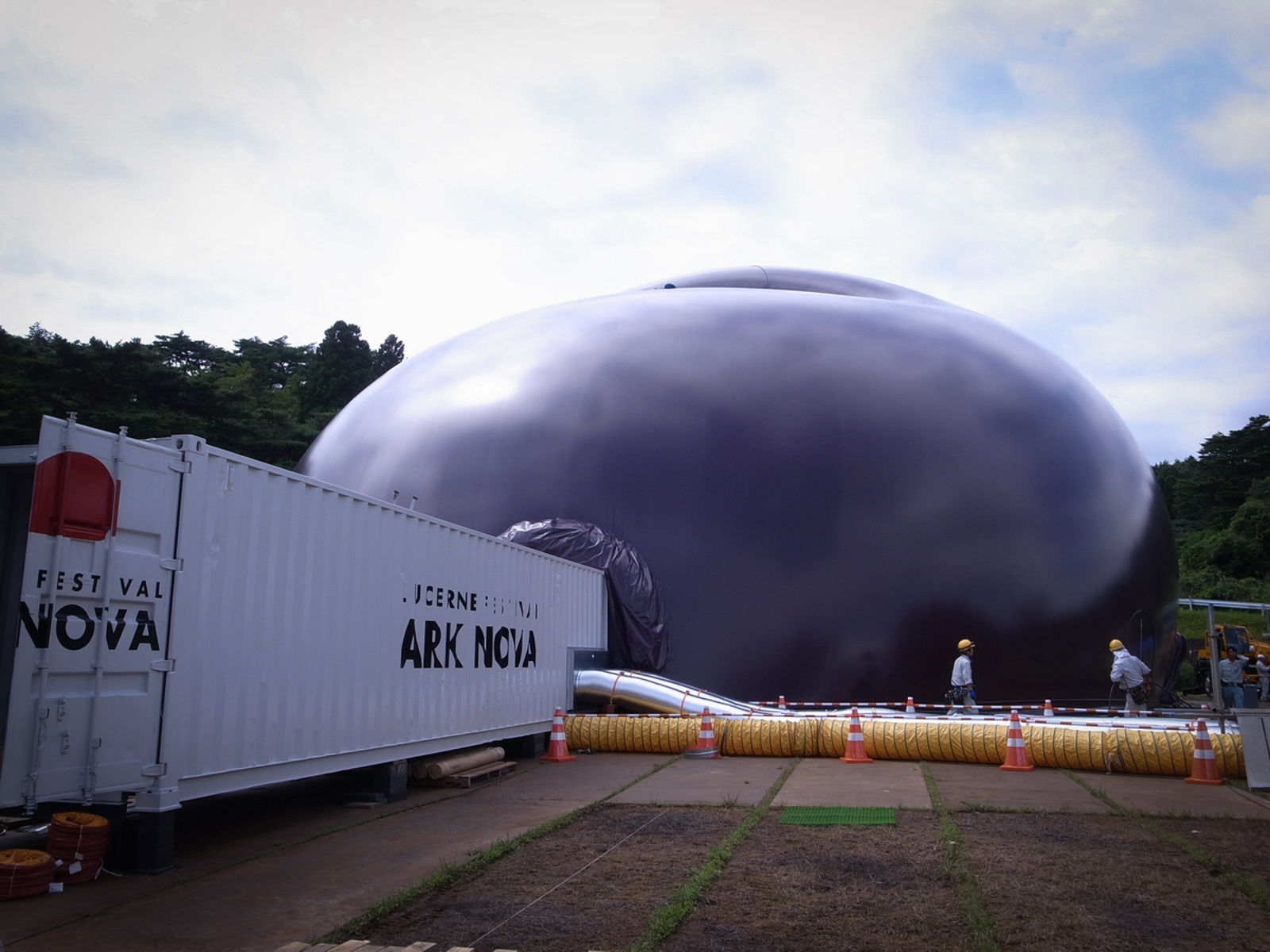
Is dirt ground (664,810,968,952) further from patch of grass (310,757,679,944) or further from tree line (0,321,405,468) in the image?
tree line (0,321,405,468)

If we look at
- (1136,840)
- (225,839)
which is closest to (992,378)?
(1136,840)

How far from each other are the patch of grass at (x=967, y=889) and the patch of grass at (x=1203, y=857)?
63.9 inches

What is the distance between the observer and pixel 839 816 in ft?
30.2

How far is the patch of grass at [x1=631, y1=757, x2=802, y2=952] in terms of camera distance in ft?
18.1

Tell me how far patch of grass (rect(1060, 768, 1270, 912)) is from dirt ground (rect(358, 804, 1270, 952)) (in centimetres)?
8

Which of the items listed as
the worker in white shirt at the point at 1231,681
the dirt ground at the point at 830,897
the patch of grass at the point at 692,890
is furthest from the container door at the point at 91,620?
the worker in white shirt at the point at 1231,681

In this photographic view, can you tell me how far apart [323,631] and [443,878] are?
3.18 meters

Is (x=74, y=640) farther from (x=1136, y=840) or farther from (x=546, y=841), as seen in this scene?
(x=1136, y=840)

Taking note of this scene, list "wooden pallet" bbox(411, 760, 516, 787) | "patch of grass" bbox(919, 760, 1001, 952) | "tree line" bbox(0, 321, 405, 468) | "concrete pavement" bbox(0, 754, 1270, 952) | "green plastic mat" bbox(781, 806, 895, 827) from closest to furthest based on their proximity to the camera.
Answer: "patch of grass" bbox(919, 760, 1001, 952)
"concrete pavement" bbox(0, 754, 1270, 952)
"green plastic mat" bbox(781, 806, 895, 827)
"wooden pallet" bbox(411, 760, 516, 787)
"tree line" bbox(0, 321, 405, 468)

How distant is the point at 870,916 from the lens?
19.5 ft

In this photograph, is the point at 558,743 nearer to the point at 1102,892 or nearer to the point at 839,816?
the point at 839,816

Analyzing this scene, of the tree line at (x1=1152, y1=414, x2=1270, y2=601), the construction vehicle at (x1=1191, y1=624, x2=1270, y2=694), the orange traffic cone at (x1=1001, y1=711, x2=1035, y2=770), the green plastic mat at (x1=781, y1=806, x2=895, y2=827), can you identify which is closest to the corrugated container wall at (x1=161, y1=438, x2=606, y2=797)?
the green plastic mat at (x1=781, y1=806, x2=895, y2=827)

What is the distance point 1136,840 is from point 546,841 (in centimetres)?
477

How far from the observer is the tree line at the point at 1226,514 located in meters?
53.2
